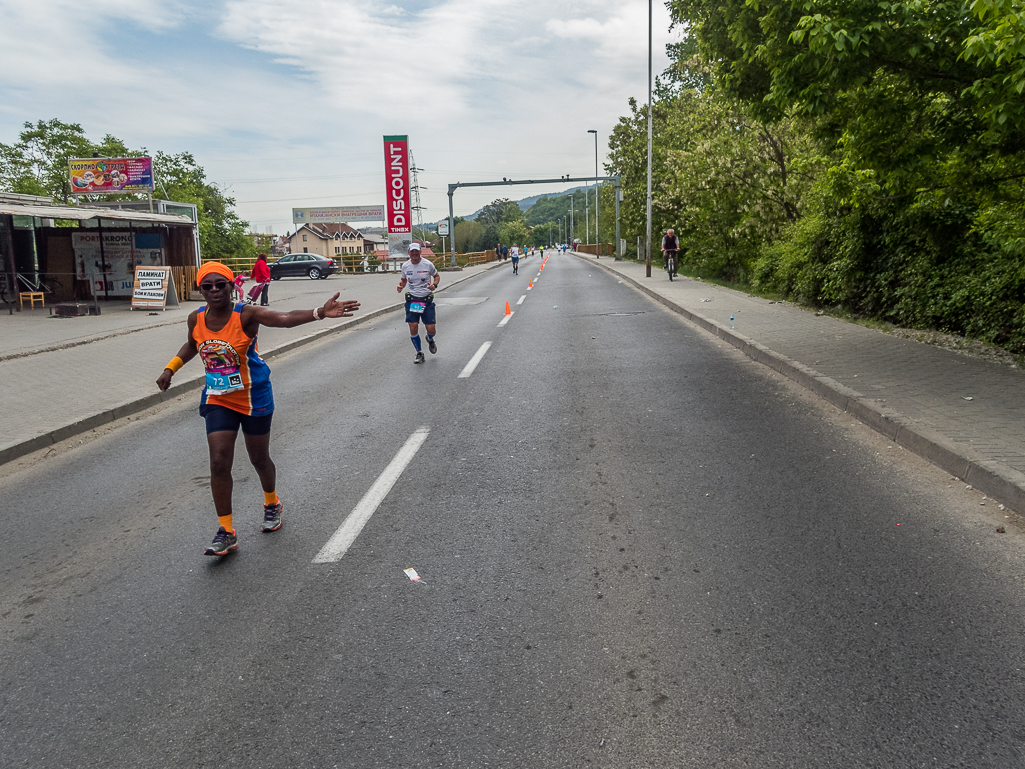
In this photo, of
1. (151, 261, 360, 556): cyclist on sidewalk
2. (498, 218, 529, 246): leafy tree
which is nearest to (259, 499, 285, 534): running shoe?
(151, 261, 360, 556): cyclist on sidewalk

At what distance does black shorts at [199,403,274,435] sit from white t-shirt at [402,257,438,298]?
7263 millimetres

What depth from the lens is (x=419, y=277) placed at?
11.8m

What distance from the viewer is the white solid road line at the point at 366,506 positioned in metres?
4.42

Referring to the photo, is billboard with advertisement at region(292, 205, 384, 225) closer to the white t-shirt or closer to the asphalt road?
the white t-shirt

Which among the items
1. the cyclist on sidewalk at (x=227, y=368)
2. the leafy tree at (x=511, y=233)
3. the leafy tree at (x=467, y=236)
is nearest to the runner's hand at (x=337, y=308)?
the cyclist on sidewalk at (x=227, y=368)

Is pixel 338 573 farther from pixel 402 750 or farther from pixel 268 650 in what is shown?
pixel 402 750

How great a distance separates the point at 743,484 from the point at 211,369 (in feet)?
11.9

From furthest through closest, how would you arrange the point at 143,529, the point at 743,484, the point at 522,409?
the point at 522,409 < the point at 743,484 < the point at 143,529

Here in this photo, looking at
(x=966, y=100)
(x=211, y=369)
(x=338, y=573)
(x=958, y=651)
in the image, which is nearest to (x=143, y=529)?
(x=211, y=369)

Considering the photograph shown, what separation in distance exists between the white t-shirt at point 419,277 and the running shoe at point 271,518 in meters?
7.21

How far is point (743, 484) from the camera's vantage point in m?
5.46

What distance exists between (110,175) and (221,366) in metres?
32.8

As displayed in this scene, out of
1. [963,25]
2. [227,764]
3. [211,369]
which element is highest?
[963,25]

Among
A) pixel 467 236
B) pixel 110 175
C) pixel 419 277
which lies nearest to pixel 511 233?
pixel 467 236
